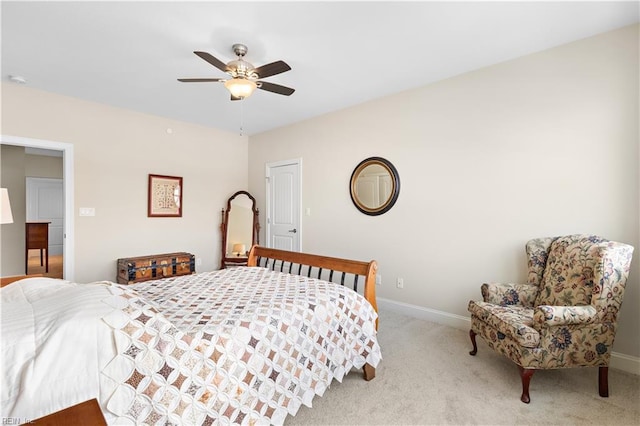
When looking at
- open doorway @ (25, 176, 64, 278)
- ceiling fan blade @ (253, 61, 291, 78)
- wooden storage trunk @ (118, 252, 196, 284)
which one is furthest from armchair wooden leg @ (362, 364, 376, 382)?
open doorway @ (25, 176, 64, 278)

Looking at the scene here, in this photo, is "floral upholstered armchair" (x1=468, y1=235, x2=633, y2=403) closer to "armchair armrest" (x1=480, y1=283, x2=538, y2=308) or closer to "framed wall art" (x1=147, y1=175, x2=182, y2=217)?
"armchair armrest" (x1=480, y1=283, x2=538, y2=308)

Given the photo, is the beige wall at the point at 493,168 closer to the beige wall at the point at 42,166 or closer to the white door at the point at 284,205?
the white door at the point at 284,205

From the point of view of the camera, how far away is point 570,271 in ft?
7.42

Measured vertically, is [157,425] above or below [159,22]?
below

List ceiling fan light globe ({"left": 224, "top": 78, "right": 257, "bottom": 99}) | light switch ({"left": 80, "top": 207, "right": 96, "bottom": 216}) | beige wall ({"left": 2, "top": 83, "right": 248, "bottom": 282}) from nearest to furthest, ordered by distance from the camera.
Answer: ceiling fan light globe ({"left": 224, "top": 78, "right": 257, "bottom": 99}), beige wall ({"left": 2, "top": 83, "right": 248, "bottom": 282}), light switch ({"left": 80, "top": 207, "right": 96, "bottom": 216})

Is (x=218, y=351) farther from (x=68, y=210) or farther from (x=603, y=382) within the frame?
(x=68, y=210)

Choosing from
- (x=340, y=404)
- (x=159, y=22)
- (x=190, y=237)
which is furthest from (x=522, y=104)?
(x=190, y=237)

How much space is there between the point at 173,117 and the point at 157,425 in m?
4.40

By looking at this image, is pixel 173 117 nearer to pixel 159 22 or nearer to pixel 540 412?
pixel 159 22

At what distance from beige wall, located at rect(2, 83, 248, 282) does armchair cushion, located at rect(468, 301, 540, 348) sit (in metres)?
4.25

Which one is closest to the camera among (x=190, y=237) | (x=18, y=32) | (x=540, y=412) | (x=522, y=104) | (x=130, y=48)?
(x=540, y=412)

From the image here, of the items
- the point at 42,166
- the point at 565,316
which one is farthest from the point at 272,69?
the point at 42,166

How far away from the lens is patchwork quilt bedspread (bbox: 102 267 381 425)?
47.1 inches

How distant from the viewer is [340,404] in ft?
6.31
